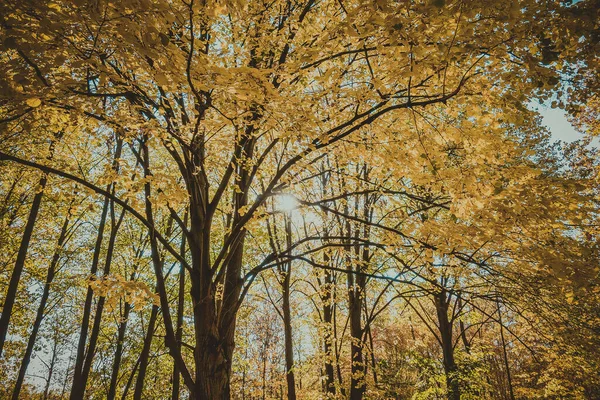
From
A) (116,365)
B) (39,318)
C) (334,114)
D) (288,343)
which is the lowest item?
(116,365)

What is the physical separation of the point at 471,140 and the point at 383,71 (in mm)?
1339

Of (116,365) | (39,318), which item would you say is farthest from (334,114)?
(39,318)

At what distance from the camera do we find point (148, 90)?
4.13 metres

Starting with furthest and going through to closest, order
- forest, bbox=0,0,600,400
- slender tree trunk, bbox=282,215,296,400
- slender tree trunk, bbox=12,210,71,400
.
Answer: slender tree trunk, bbox=12,210,71,400
slender tree trunk, bbox=282,215,296,400
forest, bbox=0,0,600,400

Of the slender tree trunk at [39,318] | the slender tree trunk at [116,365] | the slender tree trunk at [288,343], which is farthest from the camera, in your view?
the slender tree trunk at [39,318]

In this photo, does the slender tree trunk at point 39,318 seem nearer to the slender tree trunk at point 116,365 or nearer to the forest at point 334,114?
the slender tree trunk at point 116,365

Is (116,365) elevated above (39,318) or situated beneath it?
situated beneath

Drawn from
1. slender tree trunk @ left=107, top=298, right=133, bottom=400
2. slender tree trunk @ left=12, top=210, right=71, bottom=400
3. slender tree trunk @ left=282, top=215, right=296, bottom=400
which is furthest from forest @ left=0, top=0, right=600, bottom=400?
slender tree trunk @ left=12, top=210, right=71, bottom=400

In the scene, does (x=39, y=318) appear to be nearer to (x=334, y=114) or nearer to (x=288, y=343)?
(x=288, y=343)

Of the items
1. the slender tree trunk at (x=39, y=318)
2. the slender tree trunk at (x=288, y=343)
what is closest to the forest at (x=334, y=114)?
the slender tree trunk at (x=288, y=343)

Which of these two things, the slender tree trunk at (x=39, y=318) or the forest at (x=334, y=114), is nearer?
the forest at (x=334, y=114)

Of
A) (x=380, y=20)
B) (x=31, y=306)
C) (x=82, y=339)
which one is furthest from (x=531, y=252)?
(x=31, y=306)

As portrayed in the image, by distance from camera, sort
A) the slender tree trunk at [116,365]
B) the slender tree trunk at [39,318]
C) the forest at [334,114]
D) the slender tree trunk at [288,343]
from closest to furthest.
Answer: the forest at [334,114], the slender tree trunk at [288,343], the slender tree trunk at [116,365], the slender tree trunk at [39,318]

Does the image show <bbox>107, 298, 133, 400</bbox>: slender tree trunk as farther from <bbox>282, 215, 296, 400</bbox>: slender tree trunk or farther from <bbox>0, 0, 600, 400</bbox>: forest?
<bbox>0, 0, 600, 400</bbox>: forest
